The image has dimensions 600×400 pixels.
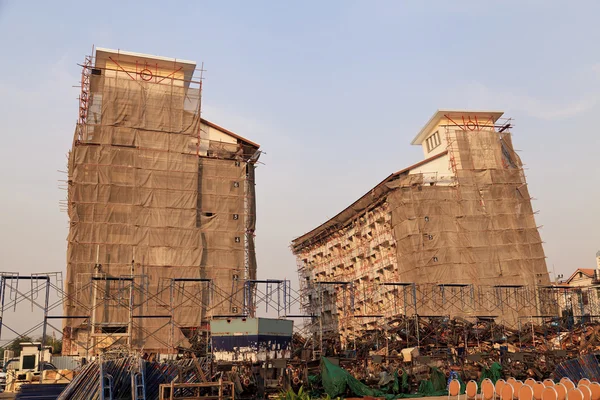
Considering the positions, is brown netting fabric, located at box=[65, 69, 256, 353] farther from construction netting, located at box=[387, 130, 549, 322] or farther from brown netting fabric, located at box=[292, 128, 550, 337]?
construction netting, located at box=[387, 130, 549, 322]

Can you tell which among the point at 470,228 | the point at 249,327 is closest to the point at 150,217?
the point at 249,327

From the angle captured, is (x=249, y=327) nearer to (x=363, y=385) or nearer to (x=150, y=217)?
(x=363, y=385)

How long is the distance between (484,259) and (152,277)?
30.0m

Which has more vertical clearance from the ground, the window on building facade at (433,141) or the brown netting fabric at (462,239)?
the window on building facade at (433,141)

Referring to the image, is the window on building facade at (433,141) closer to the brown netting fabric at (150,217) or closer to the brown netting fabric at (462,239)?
the brown netting fabric at (462,239)

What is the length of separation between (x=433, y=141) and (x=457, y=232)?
13035 millimetres

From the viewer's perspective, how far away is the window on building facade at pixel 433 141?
213 ft

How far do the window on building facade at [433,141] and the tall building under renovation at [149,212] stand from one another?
853 inches

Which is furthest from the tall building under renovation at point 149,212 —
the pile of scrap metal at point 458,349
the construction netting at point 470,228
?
the construction netting at point 470,228

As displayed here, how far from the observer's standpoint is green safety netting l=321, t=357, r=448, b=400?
2614 centimetres

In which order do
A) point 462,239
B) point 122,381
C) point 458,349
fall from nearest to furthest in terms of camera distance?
point 122,381 < point 458,349 < point 462,239

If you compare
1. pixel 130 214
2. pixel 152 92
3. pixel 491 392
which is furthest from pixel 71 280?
pixel 491 392

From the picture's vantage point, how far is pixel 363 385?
26953mm

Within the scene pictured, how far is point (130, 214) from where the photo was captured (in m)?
47.8
